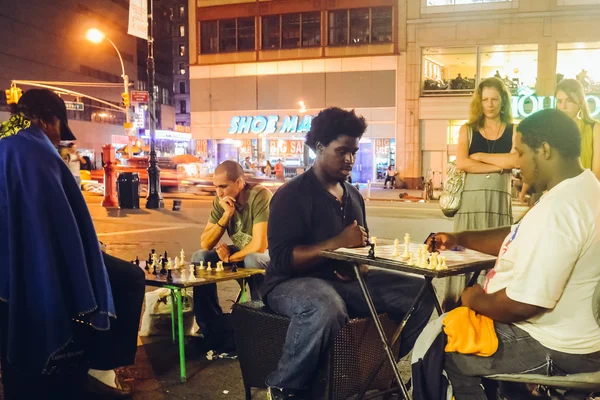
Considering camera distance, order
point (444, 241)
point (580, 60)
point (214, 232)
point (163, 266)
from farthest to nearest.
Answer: point (580, 60)
point (214, 232)
point (163, 266)
point (444, 241)

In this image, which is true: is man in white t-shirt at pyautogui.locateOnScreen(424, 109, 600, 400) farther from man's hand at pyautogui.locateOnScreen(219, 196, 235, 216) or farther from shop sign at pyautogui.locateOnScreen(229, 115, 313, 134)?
shop sign at pyautogui.locateOnScreen(229, 115, 313, 134)

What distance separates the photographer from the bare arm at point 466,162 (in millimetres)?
4141

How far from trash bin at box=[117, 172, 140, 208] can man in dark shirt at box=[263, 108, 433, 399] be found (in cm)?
1492

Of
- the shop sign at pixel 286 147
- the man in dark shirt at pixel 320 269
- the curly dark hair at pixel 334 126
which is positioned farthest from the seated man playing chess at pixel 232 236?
the shop sign at pixel 286 147

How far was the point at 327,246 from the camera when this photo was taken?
306 cm

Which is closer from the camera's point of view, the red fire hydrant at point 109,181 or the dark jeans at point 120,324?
the dark jeans at point 120,324

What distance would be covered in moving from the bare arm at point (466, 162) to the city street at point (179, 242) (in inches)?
64.5

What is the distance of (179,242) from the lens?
10672 millimetres

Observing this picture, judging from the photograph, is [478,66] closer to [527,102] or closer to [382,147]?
[527,102]

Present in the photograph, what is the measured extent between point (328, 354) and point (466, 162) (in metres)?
2.03

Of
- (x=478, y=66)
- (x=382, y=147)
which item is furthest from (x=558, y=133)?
(x=382, y=147)

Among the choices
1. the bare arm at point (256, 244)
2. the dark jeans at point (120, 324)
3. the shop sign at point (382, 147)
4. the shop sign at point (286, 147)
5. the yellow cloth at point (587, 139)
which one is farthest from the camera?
the shop sign at point (286, 147)

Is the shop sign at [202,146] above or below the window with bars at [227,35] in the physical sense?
below

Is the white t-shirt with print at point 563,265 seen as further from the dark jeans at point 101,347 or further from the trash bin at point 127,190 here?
the trash bin at point 127,190
